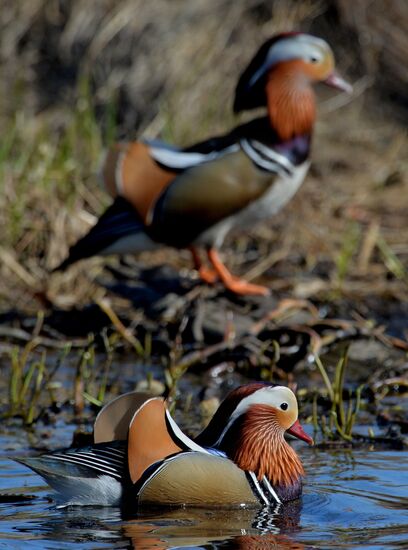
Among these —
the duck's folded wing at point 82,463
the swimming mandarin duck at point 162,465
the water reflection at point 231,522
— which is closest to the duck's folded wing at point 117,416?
the swimming mandarin duck at point 162,465

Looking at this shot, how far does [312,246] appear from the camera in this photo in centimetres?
834

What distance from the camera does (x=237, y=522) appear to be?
3963 mm

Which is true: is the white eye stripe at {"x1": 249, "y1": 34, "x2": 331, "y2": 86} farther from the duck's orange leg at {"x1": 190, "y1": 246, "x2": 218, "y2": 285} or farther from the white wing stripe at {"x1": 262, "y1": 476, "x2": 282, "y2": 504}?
the white wing stripe at {"x1": 262, "y1": 476, "x2": 282, "y2": 504}

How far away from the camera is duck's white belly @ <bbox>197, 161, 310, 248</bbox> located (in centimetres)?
693

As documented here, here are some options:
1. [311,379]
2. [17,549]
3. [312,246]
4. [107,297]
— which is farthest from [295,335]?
[17,549]

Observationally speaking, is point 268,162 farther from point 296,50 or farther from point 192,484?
point 192,484

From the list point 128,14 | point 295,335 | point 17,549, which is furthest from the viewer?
point 128,14

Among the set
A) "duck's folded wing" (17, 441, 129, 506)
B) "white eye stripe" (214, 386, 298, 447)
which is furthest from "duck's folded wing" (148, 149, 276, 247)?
"duck's folded wing" (17, 441, 129, 506)

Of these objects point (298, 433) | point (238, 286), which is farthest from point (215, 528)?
point (238, 286)

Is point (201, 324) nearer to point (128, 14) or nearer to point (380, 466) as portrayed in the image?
point (380, 466)

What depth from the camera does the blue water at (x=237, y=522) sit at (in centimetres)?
371

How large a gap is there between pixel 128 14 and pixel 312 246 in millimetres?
3087

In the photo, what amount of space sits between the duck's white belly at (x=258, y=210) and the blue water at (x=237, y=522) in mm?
2573

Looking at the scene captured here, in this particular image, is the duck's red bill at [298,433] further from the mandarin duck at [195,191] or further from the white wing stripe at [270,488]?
→ the mandarin duck at [195,191]
